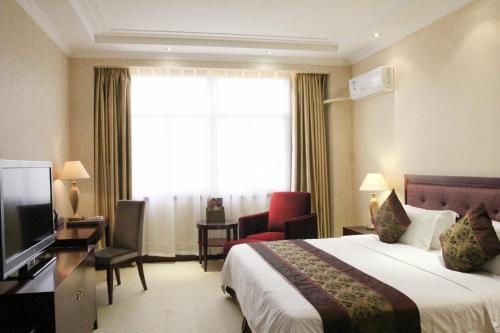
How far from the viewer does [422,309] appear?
193cm

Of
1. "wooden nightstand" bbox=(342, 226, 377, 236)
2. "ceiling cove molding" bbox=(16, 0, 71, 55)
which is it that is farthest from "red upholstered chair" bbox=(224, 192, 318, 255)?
"ceiling cove molding" bbox=(16, 0, 71, 55)

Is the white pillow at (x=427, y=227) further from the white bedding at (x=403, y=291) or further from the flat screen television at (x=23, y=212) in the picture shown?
the flat screen television at (x=23, y=212)

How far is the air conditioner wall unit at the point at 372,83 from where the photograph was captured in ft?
14.0

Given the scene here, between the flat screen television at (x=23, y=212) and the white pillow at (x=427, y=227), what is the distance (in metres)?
2.85

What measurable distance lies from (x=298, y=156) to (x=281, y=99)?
84 cm

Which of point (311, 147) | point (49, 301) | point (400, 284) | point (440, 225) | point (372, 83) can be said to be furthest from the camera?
point (311, 147)

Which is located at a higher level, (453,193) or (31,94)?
(31,94)

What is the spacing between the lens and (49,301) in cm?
189

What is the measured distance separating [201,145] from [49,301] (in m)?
3.36

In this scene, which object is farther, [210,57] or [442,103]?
[210,57]

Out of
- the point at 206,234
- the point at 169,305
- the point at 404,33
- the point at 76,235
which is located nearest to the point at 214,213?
the point at 206,234

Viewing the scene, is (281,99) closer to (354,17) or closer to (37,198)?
(354,17)

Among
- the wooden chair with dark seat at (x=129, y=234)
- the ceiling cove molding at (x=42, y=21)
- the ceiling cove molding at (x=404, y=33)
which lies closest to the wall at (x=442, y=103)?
the ceiling cove molding at (x=404, y=33)

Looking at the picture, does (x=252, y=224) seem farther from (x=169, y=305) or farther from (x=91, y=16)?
(x=91, y=16)
